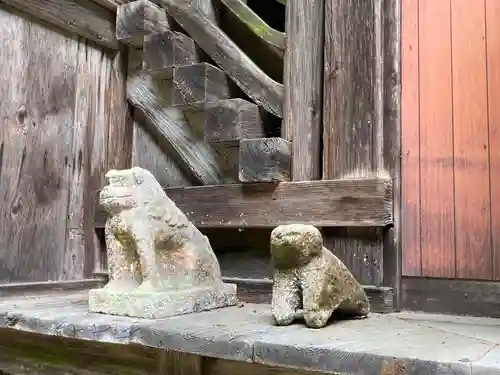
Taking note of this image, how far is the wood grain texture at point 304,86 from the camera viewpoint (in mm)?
1977

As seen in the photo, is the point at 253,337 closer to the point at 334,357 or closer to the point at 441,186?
the point at 334,357

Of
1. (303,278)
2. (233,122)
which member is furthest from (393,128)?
(303,278)

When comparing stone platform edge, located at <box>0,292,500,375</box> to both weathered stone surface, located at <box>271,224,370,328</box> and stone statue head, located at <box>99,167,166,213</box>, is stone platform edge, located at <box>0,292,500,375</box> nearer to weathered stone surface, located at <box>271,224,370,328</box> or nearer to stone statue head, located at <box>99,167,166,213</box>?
weathered stone surface, located at <box>271,224,370,328</box>

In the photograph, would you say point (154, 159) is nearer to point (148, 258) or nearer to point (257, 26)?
point (257, 26)

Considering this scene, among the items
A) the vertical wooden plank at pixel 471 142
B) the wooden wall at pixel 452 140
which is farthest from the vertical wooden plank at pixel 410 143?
the vertical wooden plank at pixel 471 142

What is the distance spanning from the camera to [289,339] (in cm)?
129

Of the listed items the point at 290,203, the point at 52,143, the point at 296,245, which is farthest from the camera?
the point at 52,143

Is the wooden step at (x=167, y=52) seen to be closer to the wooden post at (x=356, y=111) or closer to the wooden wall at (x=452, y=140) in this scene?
the wooden post at (x=356, y=111)

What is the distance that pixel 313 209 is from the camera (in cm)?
189

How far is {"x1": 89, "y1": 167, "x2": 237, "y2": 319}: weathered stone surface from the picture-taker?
5.34 ft

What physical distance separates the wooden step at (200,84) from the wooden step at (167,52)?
48mm

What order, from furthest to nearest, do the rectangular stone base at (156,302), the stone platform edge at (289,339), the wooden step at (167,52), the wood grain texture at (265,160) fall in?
the wooden step at (167,52)
the wood grain texture at (265,160)
the rectangular stone base at (156,302)
the stone platform edge at (289,339)

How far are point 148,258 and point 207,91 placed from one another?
0.71 metres

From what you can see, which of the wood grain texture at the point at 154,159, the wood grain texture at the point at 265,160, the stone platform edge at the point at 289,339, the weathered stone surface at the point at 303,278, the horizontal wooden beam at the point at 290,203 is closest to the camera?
the stone platform edge at the point at 289,339
